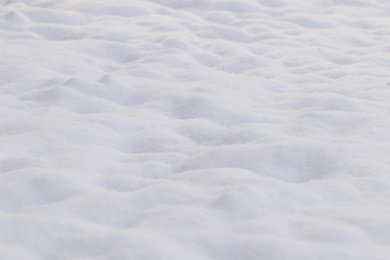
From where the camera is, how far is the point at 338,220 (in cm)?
129

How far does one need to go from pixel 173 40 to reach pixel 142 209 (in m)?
1.28

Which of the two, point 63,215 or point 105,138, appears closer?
point 63,215

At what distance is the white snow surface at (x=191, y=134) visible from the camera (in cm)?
124

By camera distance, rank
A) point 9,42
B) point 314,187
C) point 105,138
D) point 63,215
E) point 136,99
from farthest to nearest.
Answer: point 9,42 → point 136,99 → point 105,138 → point 314,187 → point 63,215

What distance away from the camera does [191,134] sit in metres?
1.77

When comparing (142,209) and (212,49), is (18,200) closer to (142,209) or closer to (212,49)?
(142,209)

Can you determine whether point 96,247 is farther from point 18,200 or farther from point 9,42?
point 9,42

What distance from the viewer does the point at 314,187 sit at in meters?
1.45

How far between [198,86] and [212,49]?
47 cm

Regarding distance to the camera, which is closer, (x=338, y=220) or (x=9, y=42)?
(x=338, y=220)

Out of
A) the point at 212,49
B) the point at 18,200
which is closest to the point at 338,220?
the point at 18,200

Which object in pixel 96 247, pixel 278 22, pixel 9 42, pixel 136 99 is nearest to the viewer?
pixel 96 247

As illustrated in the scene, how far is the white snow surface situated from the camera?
48.7 inches

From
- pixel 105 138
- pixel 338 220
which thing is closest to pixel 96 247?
pixel 338 220
